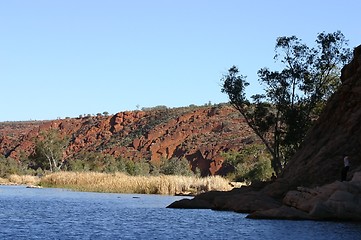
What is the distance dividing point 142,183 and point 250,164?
4011 cm

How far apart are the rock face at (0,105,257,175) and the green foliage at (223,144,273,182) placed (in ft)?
37.7

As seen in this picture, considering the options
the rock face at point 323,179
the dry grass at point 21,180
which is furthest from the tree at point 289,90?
the dry grass at point 21,180

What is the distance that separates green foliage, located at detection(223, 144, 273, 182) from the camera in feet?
264

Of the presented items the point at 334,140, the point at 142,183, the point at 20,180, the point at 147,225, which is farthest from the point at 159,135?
the point at 147,225

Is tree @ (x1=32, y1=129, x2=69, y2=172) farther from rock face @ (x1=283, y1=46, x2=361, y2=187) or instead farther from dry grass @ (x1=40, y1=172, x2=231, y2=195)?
rock face @ (x1=283, y1=46, x2=361, y2=187)

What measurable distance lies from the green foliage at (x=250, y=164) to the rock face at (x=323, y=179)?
30.4 meters

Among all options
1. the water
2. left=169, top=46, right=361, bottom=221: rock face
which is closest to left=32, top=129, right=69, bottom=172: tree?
left=169, top=46, right=361, bottom=221: rock face

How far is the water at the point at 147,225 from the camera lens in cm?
2927

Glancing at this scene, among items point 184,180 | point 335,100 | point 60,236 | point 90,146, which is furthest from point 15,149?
point 60,236

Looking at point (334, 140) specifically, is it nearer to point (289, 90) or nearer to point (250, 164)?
point (289, 90)

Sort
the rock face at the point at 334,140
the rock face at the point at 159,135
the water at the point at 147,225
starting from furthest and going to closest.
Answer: the rock face at the point at 159,135 < the rock face at the point at 334,140 < the water at the point at 147,225

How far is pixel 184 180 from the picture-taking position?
63.8 m

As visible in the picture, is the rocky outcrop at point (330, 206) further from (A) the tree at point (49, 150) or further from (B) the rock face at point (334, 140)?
(A) the tree at point (49, 150)

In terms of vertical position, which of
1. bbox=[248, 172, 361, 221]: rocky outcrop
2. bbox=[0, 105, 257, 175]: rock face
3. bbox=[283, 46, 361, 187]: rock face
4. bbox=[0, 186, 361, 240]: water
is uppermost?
bbox=[0, 105, 257, 175]: rock face
